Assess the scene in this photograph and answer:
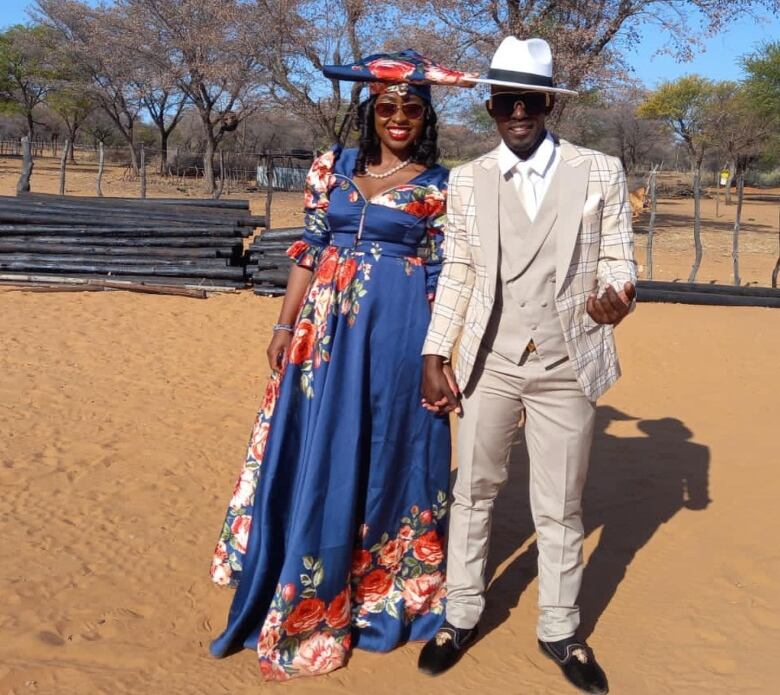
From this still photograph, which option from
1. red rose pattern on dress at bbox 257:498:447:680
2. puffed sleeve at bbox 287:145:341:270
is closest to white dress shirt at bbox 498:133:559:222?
puffed sleeve at bbox 287:145:341:270

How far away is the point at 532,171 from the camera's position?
92.0 inches

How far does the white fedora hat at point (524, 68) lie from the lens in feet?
7.51

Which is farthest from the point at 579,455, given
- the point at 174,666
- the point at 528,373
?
the point at 174,666

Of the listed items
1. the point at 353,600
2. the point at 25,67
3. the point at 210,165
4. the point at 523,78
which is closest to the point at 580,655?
the point at 353,600

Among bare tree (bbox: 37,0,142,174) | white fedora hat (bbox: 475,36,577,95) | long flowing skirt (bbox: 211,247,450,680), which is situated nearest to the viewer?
white fedora hat (bbox: 475,36,577,95)

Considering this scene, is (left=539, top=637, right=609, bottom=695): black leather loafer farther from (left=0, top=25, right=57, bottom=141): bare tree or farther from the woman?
(left=0, top=25, right=57, bottom=141): bare tree

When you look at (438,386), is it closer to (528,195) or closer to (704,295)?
(528,195)

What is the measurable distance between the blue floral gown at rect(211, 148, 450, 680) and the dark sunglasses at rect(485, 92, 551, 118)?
366mm

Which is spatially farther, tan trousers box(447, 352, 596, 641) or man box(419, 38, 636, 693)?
tan trousers box(447, 352, 596, 641)

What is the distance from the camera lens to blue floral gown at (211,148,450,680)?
2.54 m

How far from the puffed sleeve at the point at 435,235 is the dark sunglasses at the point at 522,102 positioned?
35 centimetres

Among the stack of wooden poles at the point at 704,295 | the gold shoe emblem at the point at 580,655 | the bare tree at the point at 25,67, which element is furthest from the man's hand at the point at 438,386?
the bare tree at the point at 25,67

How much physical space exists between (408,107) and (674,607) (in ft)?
6.50

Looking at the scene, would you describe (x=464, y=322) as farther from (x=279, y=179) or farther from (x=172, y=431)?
(x=279, y=179)
